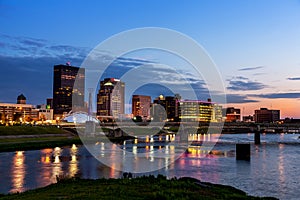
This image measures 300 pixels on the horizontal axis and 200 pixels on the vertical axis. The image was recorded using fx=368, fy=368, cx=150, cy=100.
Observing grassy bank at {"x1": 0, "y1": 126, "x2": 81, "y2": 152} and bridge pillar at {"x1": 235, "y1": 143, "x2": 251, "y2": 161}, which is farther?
grassy bank at {"x1": 0, "y1": 126, "x2": 81, "y2": 152}

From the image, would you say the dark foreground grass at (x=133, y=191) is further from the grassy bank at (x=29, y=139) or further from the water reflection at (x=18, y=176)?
the grassy bank at (x=29, y=139)

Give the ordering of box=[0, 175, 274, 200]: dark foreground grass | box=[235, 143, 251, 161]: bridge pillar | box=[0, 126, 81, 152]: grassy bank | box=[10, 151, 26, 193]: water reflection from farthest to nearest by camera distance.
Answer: box=[0, 126, 81, 152]: grassy bank
box=[235, 143, 251, 161]: bridge pillar
box=[10, 151, 26, 193]: water reflection
box=[0, 175, 274, 200]: dark foreground grass

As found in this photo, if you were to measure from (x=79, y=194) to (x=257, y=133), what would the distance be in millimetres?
100239

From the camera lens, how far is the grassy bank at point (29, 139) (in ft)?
262

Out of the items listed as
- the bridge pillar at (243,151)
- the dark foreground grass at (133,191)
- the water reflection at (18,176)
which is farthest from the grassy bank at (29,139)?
the dark foreground grass at (133,191)

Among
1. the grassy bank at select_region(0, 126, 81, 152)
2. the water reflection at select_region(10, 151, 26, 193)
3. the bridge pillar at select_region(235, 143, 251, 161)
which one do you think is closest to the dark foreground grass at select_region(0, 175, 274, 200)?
the water reflection at select_region(10, 151, 26, 193)

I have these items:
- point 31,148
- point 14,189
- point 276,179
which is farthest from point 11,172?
point 31,148

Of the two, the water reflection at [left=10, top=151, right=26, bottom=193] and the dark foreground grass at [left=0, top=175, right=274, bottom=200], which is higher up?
the dark foreground grass at [left=0, top=175, right=274, bottom=200]

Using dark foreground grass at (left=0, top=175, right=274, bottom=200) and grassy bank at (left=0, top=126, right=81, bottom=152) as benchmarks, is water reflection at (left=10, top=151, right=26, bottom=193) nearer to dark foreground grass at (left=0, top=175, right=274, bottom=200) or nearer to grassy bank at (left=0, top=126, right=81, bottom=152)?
dark foreground grass at (left=0, top=175, right=274, bottom=200)

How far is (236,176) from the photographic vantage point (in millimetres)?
42781

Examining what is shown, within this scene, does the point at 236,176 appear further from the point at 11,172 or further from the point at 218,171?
the point at 11,172

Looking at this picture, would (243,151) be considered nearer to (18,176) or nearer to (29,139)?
(18,176)

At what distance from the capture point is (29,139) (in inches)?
3912

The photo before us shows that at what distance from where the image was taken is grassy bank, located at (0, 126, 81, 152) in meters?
80.0
